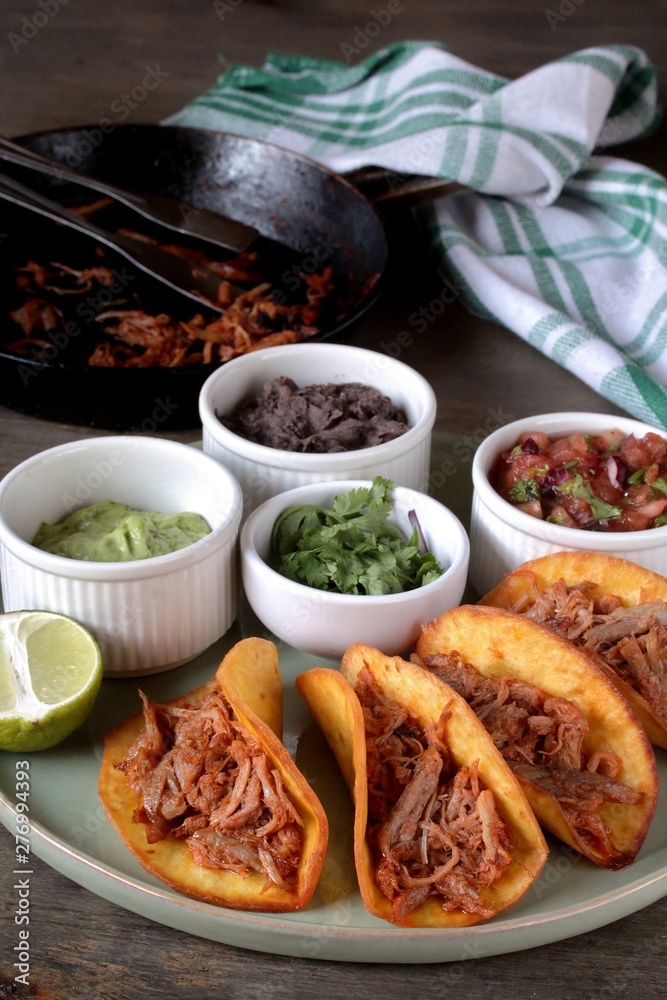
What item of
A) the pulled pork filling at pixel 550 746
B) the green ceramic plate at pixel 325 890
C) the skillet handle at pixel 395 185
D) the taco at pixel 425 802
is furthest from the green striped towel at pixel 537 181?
the green ceramic plate at pixel 325 890

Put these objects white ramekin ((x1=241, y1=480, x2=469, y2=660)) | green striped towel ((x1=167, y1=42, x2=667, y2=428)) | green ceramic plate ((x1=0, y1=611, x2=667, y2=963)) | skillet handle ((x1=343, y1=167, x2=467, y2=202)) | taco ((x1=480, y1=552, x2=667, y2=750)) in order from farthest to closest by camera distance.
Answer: skillet handle ((x1=343, y1=167, x2=467, y2=202)) → green striped towel ((x1=167, y1=42, x2=667, y2=428)) → white ramekin ((x1=241, y1=480, x2=469, y2=660)) → taco ((x1=480, y1=552, x2=667, y2=750)) → green ceramic plate ((x1=0, y1=611, x2=667, y2=963))

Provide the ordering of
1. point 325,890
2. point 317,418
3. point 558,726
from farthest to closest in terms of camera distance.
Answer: point 317,418 → point 558,726 → point 325,890

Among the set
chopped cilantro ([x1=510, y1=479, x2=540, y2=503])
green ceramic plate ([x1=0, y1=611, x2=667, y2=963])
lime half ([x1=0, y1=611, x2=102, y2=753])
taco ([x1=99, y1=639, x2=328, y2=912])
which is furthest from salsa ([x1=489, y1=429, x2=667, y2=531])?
lime half ([x1=0, y1=611, x2=102, y2=753])

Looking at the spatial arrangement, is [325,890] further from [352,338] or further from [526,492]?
[352,338]

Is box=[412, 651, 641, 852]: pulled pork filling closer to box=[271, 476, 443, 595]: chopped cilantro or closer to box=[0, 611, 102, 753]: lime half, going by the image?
box=[271, 476, 443, 595]: chopped cilantro

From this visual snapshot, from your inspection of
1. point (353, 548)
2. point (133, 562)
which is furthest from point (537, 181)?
point (133, 562)

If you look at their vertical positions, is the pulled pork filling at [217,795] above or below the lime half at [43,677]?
below

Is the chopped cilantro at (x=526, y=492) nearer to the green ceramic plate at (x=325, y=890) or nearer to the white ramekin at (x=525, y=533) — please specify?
the white ramekin at (x=525, y=533)
